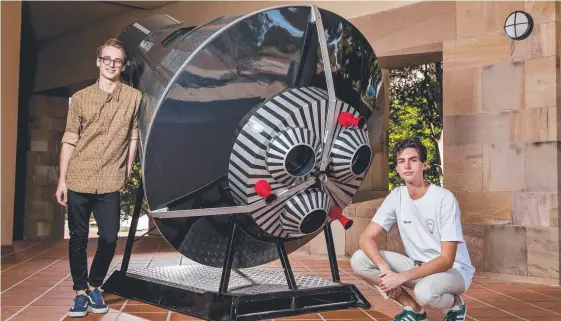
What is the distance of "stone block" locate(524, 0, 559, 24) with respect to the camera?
4.95 m

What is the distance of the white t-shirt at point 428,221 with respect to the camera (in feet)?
9.56

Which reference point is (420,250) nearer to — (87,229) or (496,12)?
(87,229)

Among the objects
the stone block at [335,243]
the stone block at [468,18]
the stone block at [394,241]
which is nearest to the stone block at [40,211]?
the stone block at [335,243]

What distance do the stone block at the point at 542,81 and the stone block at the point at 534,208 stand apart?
2.16 ft

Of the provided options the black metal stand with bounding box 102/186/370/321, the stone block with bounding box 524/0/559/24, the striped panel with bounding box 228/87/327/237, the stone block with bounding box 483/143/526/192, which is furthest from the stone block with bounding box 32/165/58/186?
the striped panel with bounding box 228/87/327/237

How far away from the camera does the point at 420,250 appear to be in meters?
3.09

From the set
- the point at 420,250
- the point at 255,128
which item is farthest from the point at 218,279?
the point at 420,250

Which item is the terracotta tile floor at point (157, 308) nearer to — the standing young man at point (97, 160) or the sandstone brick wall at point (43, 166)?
the standing young man at point (97, 160)

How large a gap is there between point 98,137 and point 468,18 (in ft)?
10.5

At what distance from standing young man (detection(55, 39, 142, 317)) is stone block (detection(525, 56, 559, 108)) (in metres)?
2.95

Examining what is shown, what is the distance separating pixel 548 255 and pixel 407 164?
2.44 m

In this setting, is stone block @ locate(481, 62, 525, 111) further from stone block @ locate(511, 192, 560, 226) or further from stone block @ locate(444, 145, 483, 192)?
stone block @ locate(511, 192, 560, 226)

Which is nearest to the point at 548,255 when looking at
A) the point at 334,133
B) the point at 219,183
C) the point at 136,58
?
the point at 334,133

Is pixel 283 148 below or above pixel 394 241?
above
